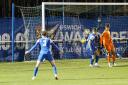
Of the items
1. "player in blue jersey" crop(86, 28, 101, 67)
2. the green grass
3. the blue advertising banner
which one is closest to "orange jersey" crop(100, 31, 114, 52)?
"player in blue jersey" crop(86, 28, 101, 67)

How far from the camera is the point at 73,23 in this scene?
104 feet

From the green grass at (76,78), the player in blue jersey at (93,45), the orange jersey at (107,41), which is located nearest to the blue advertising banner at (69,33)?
the player in blue jersey at (93,45)

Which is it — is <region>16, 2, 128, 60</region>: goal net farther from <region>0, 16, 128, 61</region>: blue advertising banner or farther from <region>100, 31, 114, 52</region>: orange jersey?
<region>100, 31, 114, 52</region>: orange jersey

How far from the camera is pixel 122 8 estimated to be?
33.9 m

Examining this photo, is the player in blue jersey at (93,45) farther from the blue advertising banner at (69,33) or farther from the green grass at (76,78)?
the blue advertising banner at (69,33)

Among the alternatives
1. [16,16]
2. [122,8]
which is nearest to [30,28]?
[16,16]

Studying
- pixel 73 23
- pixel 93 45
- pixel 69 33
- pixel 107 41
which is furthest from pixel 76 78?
pixel 73 23

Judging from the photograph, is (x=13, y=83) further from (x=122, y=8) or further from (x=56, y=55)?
(x=122, y=8)

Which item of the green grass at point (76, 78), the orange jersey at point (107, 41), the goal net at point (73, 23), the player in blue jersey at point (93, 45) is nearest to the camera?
the green grass at point (76, 78)

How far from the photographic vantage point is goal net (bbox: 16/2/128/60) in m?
31.2

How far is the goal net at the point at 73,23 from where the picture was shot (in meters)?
31.2

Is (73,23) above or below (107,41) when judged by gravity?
above

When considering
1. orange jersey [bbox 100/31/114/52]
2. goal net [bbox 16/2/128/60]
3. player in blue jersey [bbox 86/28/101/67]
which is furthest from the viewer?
goal net [bbox 16/2/128/60]

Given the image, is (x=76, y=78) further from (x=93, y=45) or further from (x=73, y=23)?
(x=73, y=23)
